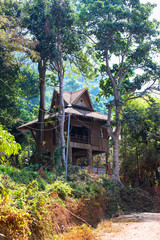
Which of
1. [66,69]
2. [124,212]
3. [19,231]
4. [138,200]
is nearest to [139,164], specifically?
[138,200]

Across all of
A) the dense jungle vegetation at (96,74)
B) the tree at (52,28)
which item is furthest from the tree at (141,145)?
the tree at (52,28)

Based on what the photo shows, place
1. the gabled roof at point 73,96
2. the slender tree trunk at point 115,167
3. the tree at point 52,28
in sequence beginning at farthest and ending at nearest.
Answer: the gabled roof at point 73,96
the tree at point 52,28
the slender tree trunk at point 115,167

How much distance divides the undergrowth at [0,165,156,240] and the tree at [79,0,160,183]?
242 cm

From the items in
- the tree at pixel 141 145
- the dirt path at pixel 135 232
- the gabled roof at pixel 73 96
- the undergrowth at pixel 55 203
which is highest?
the gabled roof at pixel 73 96

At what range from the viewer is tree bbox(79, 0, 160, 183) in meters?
19.8

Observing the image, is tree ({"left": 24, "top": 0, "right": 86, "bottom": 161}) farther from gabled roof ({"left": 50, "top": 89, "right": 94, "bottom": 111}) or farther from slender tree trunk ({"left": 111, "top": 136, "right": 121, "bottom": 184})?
gabled roof ({"left": 50, "top": 89, "right": 94, "bottom": 111})

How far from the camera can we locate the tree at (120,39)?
1981 cm

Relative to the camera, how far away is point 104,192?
16438 millimetres

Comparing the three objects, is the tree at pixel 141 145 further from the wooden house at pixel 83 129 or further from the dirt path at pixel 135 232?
the dirt path at pixel 135 232

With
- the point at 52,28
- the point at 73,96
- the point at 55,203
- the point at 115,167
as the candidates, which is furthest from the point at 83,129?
the point at 55,203

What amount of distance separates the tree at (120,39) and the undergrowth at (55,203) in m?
2.42

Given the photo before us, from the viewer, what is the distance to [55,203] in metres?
10.7

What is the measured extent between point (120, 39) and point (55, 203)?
14.4 metres

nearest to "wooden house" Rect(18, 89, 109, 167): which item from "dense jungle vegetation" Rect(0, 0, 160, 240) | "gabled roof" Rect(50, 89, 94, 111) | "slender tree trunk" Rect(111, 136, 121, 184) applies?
"gabled roof" Rect(50, 89, 94, 111)
